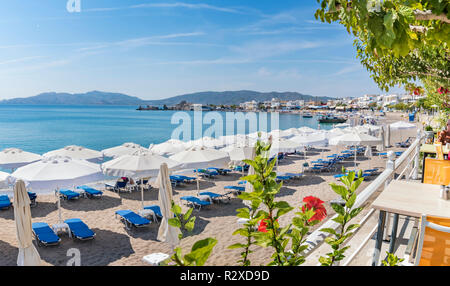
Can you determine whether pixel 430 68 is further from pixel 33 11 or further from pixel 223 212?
pixel 33 11

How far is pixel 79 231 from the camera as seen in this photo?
7.84 metres

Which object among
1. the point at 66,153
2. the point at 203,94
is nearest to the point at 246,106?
the point at 203,94

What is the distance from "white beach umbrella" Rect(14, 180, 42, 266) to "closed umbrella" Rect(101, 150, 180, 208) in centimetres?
376

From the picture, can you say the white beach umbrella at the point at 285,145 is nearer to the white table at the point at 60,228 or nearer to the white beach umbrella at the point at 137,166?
the white beach umbrella at the point at 137,166

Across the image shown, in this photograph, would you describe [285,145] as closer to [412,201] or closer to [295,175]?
[295,175]

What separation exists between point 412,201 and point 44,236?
315 inches

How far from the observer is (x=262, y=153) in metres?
1.22

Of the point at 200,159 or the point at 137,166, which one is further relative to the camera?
the point at 200,159

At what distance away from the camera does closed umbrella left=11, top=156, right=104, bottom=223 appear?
8169 mm

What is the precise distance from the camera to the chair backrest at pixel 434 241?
5.92 feet

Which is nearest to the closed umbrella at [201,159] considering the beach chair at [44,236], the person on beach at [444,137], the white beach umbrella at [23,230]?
the beach chair at [44,236]

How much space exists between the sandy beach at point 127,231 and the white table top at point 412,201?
3168 millimetres

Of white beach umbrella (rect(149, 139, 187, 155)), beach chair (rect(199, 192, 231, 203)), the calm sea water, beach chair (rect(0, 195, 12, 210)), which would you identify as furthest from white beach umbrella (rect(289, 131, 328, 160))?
the calm sea water

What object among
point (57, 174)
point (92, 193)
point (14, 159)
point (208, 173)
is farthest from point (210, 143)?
point (57, 174)
